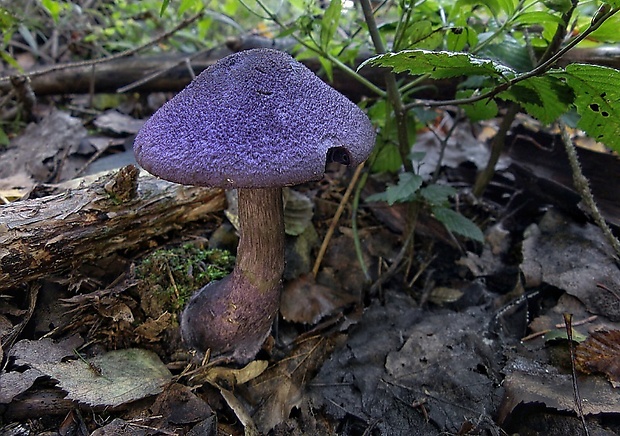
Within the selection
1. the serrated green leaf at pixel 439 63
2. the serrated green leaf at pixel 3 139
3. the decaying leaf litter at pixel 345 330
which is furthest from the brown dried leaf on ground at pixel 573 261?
the serrated green leaf at pixel 3 139

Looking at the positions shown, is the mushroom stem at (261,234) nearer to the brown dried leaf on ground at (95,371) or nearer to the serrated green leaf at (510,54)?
the brown dried leaf on ground at (95,371)

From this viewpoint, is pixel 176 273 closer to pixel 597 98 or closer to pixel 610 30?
pixel 597 98

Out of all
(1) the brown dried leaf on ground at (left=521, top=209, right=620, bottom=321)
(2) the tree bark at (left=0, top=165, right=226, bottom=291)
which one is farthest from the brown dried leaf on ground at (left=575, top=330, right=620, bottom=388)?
(2) the tree bark at (left=0, top=165, right=226, bottom=291)

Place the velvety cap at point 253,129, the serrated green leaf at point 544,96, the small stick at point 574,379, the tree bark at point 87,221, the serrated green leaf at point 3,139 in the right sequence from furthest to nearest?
the serrated green leaf at point 3,139
the tree bark at point 87,221
the serrated green leaf at point 544,96
the small stick at point 574,379
the velvety cap at point 253,129

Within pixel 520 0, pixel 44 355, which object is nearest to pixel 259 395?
pixel 44 355

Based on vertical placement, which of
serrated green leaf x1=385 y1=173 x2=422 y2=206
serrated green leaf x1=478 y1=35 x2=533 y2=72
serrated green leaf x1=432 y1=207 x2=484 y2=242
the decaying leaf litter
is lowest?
the decaying leaf litter

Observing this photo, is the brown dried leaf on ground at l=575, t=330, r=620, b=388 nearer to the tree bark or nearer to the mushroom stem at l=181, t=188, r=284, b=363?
the mushroom stem at l=181, t=188, r=284, b=363

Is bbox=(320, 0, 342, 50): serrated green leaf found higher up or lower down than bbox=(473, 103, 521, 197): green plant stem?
higher up
